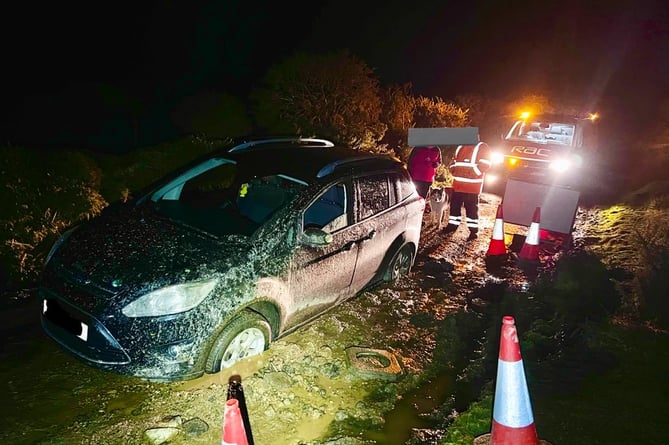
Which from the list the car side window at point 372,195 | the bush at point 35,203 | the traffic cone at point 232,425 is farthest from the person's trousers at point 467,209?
the traffic cone at point 232,425

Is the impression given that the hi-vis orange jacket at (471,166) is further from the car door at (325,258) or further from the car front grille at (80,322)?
the car front grille at (80,322)

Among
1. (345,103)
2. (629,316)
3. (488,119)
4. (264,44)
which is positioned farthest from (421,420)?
(264,44)

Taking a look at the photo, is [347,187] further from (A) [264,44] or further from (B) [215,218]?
(A) [264,44]

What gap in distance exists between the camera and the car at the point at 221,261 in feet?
11.3

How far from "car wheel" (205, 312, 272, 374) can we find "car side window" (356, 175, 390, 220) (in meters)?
1.58

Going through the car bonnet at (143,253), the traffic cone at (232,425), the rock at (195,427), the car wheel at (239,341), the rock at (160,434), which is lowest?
the rock at (160,434)

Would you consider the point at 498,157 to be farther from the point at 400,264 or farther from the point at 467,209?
the point at 400,264

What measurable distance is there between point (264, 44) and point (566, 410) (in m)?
18.9

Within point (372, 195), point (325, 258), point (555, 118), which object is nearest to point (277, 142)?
point (372, 195)

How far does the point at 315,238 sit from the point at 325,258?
0.35 meters

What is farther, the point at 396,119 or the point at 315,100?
the point at 396,119

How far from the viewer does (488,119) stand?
58.1ft

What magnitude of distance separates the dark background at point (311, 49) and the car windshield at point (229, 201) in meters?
5.67

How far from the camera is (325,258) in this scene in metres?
4.42
